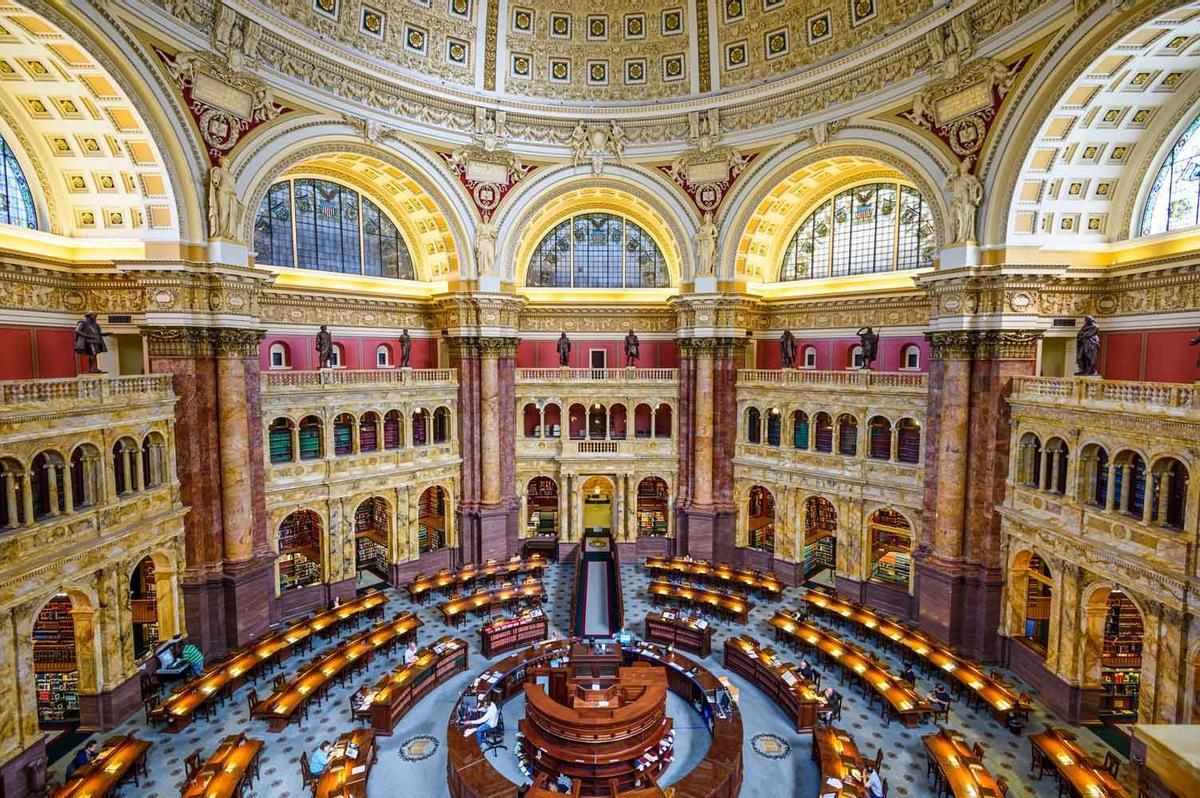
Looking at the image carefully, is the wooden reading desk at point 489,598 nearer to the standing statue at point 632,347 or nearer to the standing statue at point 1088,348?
the standing statue at point 632,347

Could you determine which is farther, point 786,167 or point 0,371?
point 786,167

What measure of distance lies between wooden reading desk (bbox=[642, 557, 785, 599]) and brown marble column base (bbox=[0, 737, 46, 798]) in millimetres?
20122

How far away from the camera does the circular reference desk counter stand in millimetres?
13242

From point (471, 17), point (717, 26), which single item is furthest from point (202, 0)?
point (717, 26)

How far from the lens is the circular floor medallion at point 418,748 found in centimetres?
1552

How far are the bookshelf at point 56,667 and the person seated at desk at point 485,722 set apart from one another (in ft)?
38.0

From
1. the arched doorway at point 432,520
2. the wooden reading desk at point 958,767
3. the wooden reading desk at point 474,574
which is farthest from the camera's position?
the arched doorway at point 432,520

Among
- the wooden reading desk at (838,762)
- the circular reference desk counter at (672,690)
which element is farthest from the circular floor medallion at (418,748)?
the wooden reading desk at (838,762)

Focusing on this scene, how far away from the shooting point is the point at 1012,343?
62.3 ft

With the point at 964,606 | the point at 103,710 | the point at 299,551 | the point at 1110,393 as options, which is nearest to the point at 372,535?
the point at 299,551

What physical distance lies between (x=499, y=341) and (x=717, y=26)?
1670cm

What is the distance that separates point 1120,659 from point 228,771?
2508 centimetres

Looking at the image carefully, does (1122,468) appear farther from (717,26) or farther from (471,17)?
(471,17)

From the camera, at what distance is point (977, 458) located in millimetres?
19766
